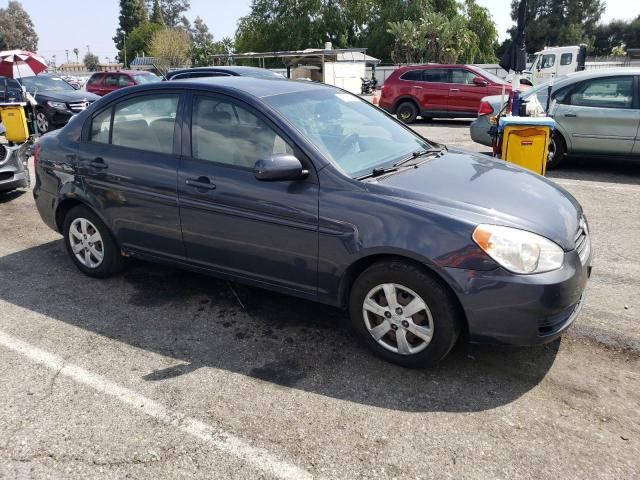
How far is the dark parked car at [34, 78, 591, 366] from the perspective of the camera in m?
2.92

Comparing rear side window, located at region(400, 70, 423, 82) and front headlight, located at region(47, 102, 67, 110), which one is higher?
rear side window, located at region(400, 70, 423, 82)

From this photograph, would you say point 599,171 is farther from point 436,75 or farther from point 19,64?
point 19,64

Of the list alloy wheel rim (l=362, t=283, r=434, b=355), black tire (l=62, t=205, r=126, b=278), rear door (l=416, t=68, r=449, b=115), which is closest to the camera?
alloy wheel rim (l=362, t=283, r=434, b=355)

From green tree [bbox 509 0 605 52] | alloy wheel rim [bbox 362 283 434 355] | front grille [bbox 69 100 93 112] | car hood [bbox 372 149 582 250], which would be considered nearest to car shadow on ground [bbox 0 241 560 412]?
alloy wheel rim [bbox 362 283 434 355]

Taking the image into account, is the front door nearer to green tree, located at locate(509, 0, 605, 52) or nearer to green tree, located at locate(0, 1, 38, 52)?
green tree, located at locate(509, 0, 605, 52)

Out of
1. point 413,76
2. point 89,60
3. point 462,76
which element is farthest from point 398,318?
point 89,60

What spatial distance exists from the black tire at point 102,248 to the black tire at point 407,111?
467 inches

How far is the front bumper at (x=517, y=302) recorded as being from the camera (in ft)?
9.27

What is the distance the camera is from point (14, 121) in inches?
406

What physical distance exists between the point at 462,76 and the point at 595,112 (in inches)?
273

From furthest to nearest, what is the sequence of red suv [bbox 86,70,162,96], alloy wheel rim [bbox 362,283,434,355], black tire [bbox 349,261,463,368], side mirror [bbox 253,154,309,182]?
red suv [bbox 86,70,162,96] → side mirror [bbox 253,154,309,182] → alloy wheel rim [bbox 362,283,434,355] → black tire [bbox 349,261,463,368]

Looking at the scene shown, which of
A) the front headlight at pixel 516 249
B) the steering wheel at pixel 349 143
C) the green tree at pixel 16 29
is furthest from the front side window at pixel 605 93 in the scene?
the green tree at pixel 16 29

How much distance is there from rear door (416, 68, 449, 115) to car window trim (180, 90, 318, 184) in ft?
38.6

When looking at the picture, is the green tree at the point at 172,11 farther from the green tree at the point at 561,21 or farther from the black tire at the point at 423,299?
the black tire at the point at 423,299
